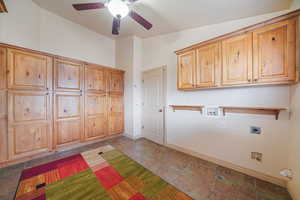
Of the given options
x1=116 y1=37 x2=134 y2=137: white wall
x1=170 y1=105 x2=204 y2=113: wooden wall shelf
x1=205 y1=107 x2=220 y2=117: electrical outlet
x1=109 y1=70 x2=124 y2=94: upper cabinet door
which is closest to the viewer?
x1=205 y1=107 x2=220 y2=117: electrical outlet

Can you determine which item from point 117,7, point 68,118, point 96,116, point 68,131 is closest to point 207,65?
point 117,7

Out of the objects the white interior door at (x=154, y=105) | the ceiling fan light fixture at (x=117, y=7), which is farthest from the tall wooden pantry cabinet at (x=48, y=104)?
the ceiling fan light fixture at (x=117, y=7)

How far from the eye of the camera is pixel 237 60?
67.0 inches

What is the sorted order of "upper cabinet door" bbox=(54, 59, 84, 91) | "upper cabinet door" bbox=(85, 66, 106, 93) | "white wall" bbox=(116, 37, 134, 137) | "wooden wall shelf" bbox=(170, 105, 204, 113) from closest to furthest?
"wooden wall shelf" bbox=(170, 105, 204, 113)
"upper cabinet door" bbox=(54, 59, 84, 91)
"upper cabinet door" bbox=(85, 66, 106, 93)
"white wall" bbox=(116, 37, 134, 137)

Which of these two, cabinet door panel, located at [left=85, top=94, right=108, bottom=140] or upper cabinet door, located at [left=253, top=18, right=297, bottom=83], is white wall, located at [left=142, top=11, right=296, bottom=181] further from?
cabinet door panel, located at [left=85, top=94, right=108, bottom=140]

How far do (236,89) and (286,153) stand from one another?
1.06 m

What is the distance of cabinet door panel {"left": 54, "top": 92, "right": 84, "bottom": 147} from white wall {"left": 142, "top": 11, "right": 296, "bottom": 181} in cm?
220

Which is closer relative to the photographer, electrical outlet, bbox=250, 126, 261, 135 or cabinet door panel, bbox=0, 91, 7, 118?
electrical outlet, bbox=250, 126, 261, 135

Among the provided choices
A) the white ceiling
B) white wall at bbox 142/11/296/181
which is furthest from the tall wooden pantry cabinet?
white wall at bbox 142/11/296/181

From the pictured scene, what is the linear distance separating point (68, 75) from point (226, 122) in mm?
3411

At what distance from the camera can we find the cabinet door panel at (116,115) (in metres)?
3.30

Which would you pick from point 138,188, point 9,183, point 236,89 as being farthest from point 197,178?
point 9,183

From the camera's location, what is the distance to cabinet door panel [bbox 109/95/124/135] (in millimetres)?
3305

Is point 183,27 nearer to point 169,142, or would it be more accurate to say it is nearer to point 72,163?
point 169,142
